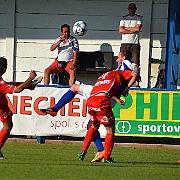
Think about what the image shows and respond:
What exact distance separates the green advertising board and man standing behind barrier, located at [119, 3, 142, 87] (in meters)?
1.81

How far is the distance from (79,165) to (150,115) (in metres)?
5.04

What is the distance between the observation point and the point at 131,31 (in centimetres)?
1686

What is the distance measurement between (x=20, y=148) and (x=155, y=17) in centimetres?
608

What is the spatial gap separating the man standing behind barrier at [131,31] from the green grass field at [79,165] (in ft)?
11.0

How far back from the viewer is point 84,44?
1828 cm

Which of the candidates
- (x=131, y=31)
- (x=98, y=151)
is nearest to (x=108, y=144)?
(x=98, y=151)

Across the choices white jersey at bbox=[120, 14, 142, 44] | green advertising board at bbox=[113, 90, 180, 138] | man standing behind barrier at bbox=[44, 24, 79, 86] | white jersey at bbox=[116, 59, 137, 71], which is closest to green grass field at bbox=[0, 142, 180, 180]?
green advertising board at bbox=[113, 90, 180, 138]

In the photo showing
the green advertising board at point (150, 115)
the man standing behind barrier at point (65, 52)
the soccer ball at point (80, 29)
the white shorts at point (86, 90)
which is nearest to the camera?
the white shorts at point (86, 90)

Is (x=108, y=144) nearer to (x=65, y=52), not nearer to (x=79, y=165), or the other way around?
(x=79, y=165)

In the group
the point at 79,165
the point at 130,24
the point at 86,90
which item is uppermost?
the point at 130,24

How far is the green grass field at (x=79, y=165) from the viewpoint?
9094mm

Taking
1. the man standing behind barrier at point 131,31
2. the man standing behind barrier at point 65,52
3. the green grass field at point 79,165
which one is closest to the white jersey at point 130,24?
the man standing behind barrier at point 131,31

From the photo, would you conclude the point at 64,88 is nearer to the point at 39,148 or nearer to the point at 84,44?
the point at 39,148

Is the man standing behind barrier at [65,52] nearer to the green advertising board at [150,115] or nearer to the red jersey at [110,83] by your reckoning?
the green advertising board at [150,115]
